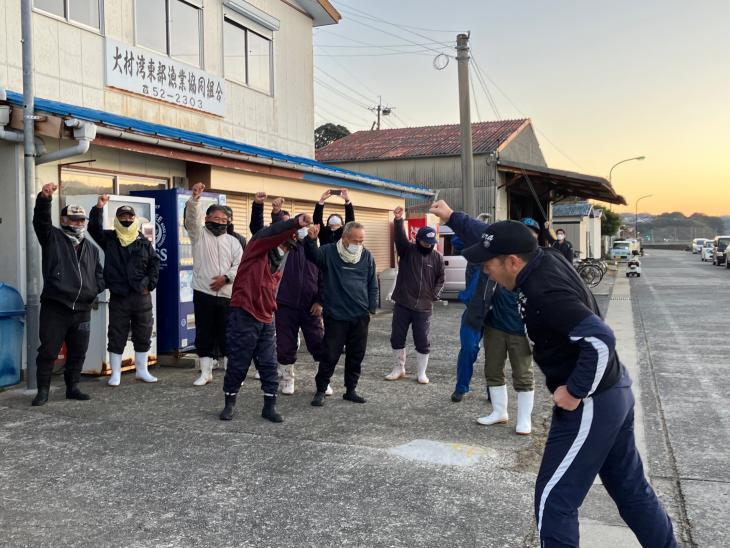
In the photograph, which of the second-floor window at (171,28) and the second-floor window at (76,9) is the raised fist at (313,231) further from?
the second-floor window at (171,28)

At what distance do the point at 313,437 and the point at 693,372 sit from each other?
17.6 feet

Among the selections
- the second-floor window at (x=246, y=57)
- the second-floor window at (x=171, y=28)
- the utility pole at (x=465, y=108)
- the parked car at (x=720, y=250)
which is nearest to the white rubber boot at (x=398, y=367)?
the second-floor window at (x=171, y=28)

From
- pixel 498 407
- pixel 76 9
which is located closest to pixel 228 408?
pixel 498 407

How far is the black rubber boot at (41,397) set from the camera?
6379mm

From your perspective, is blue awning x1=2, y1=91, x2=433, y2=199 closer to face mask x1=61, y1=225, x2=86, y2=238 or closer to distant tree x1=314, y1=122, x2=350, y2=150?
face mask x1=61, y1=225, x2=86, y2=238

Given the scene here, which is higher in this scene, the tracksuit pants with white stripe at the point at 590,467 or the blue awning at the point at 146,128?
the blue awning at the point at 146,128

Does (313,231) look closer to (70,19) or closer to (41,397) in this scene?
(41,397)

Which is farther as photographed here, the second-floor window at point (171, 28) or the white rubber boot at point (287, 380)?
the second-floor window at point (171, 28)

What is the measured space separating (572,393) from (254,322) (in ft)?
12.0

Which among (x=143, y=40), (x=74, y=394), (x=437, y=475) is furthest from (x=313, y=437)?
(x=143, y=40)

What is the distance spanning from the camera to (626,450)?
300cm

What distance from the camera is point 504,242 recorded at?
2.94 meters

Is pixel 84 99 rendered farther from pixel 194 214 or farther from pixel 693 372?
pixel 693 372

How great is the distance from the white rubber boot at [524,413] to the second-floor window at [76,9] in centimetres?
753
